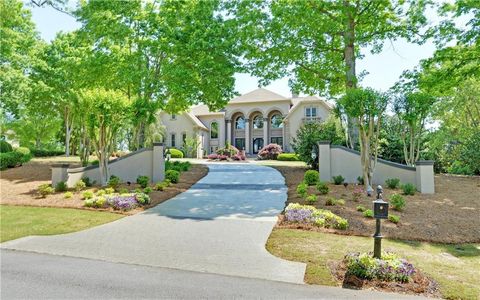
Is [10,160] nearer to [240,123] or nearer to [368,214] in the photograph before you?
[368,214]

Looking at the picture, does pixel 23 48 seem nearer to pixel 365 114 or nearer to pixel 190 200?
pixel 190 200

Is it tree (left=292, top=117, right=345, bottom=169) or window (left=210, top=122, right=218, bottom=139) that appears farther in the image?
window (left=210, top=122, right=218, bottom=139)

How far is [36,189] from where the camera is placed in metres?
13.4

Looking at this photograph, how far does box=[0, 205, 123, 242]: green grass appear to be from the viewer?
807 cm

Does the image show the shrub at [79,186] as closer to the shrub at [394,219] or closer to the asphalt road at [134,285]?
the asphalt road at [134,285]

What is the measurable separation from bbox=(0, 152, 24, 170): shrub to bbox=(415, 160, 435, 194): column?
2174 centimetres

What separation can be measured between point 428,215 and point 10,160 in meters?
21.6

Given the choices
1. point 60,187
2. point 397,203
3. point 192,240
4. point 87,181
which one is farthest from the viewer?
point 87,181

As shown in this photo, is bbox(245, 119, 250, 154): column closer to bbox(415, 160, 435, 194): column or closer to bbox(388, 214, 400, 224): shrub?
bbox(415, 160, 435, 194): column

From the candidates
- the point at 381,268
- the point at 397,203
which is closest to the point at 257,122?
the point at 397,203

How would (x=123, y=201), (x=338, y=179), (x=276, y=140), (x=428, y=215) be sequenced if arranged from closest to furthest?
1. (x=428, y=215)
2. (x=123, y=201)
3. (x=338, y=179)
4. (x=276, y=140)

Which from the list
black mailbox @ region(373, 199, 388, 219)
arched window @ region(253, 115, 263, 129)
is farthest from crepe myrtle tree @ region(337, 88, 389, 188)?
arched window @ region(253, 115, 263, 129)

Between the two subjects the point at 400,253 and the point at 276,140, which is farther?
the point at 276,140

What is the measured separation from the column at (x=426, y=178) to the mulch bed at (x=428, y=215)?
0.36 meters
